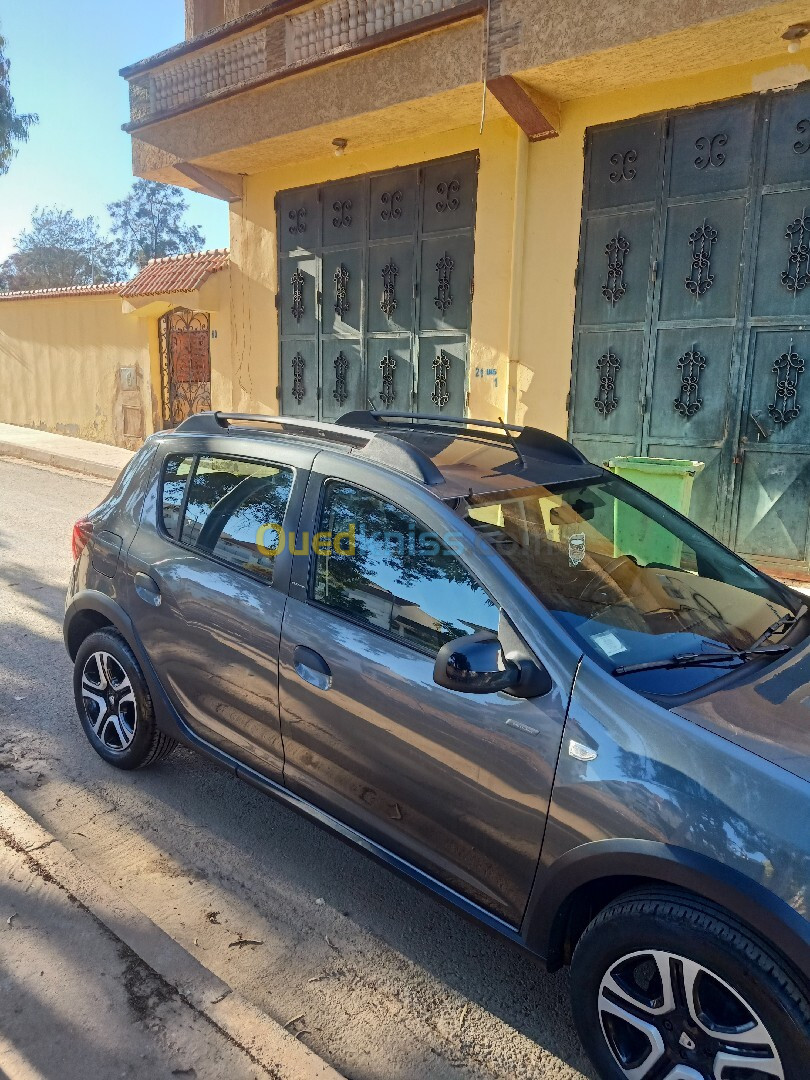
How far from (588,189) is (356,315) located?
11.9 feet

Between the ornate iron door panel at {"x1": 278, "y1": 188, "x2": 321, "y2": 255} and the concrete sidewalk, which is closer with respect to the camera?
the ornate iron door panel at {"x1": 278, "y1": 188, "x2": 321, "y2": 255}

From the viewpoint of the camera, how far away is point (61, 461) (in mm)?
13727

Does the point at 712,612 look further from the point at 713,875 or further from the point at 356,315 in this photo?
the point at 356,315

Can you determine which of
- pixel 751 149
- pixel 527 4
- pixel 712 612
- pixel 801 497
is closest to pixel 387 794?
pixel 712 612

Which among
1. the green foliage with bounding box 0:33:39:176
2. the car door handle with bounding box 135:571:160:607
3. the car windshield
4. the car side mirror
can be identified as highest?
the green foliage with bounding box 0:33:39:176

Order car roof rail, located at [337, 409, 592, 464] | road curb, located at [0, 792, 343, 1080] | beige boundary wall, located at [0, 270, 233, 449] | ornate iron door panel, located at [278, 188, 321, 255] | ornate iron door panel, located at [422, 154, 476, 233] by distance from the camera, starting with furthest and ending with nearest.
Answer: beige boundary wall, located at [0, 270, 233, 449] → ornate iron door panel, located at [278, 188, 321, 255] → ornate iron door panel, located at [422, 154, 476, 233] → car roof rail, located at [337, 409, 592, 464] → road curb, located at [0, 792, 343, 1080]

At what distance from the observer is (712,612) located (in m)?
2.65

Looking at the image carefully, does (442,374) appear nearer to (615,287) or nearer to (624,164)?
(615,287)

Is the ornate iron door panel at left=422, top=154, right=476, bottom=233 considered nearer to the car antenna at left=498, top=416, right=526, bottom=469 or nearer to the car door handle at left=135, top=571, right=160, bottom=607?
the car antenna at left=498, top=416, right=526, bottom=469

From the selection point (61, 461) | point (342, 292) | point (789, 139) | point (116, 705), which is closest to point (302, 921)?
point (116, 705)

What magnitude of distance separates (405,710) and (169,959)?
1069mm

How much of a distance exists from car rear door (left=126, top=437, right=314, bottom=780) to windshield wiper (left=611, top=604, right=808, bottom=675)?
4.17 ft

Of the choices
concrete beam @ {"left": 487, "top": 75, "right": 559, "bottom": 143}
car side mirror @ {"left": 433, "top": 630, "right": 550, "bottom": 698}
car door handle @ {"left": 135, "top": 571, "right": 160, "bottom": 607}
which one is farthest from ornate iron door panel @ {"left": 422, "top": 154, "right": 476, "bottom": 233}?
car side mirror @ {"left": 433, "top": 630, "right": 550, "bottom": 698}

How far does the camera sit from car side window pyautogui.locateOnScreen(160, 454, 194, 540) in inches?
133
